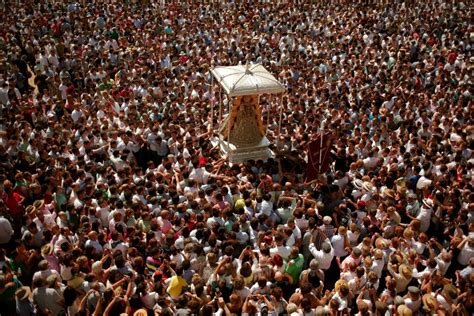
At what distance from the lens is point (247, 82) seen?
11297mm

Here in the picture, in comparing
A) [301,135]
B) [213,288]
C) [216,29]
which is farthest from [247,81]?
[216,29]

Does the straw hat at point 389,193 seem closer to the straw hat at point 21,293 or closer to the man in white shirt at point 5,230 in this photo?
the straw hat at point 21,293

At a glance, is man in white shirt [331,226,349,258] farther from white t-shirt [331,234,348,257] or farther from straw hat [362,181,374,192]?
straw hat [362,181,374,192]

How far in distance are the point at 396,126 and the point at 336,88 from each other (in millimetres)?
2422

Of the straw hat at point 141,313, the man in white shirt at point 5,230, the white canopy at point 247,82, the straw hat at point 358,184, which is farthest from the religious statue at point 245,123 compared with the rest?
the straw hat at point 141,313

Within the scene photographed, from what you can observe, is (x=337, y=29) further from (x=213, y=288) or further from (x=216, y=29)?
(x=213, y=288)

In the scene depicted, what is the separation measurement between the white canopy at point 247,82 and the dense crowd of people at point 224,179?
3.32 feet

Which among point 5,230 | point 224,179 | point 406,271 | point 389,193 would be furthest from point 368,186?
point 5,230

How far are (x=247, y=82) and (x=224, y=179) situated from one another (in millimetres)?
2305

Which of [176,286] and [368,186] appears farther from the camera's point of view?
[368,186]

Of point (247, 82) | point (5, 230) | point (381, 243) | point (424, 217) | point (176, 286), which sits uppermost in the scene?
point (247, 82)

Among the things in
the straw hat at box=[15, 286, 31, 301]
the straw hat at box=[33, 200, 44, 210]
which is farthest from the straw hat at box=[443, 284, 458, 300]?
the straw hat at box=[33, 200, 44, 210]

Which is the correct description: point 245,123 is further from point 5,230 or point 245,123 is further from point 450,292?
point 450,292

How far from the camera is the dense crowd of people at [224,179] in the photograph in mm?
7133
